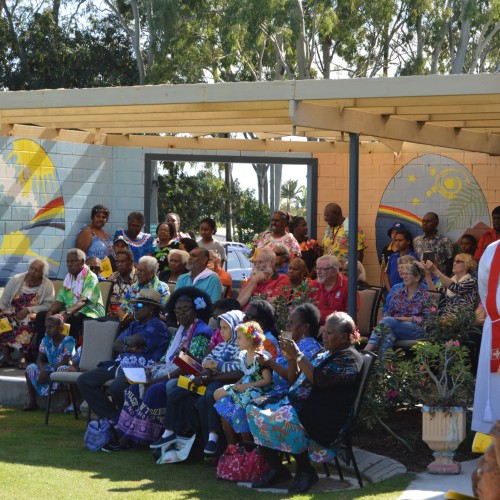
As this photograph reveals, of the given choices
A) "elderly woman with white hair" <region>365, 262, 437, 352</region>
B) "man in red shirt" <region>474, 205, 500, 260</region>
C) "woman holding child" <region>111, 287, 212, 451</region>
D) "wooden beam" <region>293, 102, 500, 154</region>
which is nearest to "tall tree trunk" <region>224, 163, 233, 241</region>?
"man in red shirt" <region>474, 205, 500, 260</region>

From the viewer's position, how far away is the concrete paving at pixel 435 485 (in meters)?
6.41

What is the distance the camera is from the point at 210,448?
7738 millimetres

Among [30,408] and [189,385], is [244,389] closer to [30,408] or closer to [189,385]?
[189,385]

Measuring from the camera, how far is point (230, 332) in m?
8.03

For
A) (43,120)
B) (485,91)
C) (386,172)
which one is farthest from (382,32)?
(485,91)

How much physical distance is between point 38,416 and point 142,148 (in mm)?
4936

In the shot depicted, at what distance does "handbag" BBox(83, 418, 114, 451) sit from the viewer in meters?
8.41

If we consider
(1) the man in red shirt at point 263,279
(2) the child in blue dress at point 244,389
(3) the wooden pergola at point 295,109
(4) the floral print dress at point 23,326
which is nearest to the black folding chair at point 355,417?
(2) the child in blue dress at point 244,389

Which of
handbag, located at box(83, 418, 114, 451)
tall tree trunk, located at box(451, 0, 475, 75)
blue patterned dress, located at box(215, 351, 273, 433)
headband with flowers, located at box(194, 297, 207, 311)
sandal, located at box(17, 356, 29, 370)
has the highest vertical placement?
tall tree trunk, located at box(451, 0, 475, 75)

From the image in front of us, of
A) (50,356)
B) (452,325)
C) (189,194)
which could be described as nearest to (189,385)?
(452,325)

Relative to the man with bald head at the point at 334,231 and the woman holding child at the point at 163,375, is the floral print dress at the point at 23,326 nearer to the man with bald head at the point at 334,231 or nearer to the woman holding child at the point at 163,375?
the woman holding child at the point at 163,375

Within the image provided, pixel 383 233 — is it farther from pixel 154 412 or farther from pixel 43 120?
pixel 154 412

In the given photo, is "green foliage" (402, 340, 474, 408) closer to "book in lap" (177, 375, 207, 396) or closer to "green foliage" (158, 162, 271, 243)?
"book in lap" (177, 375, 207, 396)

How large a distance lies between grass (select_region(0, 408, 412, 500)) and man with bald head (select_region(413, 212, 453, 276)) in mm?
5322
